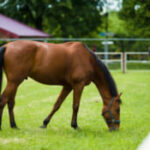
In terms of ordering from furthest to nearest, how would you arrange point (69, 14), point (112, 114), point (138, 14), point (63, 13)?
1. point (69, 14)
2. point (63, 13)
3. point (138, 14)
4. point (112, 114)

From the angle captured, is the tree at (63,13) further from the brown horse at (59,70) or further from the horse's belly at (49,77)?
the horse's belly at (49,77)

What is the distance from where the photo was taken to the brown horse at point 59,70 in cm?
536

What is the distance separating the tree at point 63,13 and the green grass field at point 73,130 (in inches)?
818

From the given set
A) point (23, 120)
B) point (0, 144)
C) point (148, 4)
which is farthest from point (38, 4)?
point (0, 144)

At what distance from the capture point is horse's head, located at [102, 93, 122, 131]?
538 cm

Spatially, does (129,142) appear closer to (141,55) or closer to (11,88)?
(11,88)

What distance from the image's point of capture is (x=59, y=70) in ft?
18.1

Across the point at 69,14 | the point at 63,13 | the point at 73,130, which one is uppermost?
the point at 73,130

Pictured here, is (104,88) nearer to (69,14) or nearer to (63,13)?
(63,13)

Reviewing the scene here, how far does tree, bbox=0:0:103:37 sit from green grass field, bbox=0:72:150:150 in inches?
818

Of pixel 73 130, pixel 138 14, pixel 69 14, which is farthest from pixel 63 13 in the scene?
pixel 73 130

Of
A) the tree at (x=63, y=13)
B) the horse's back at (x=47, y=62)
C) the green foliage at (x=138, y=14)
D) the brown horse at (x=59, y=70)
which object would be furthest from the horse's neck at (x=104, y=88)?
the tree at (x=63, y=13)

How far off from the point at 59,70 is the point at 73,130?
1114 mm

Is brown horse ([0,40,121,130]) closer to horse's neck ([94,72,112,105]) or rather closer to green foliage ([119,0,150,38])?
horse's neck ([94,72,112,105])
